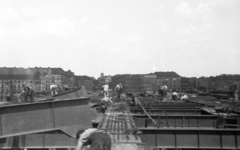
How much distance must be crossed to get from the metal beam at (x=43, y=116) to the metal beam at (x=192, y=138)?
3187 mm

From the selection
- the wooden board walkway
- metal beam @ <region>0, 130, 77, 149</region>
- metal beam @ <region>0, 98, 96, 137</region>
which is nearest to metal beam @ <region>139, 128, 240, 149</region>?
the wooden board walkway

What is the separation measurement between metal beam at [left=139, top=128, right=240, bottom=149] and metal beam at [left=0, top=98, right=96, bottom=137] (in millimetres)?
3187

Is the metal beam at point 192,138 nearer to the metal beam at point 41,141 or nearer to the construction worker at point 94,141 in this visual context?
the metal beam at point 41,141

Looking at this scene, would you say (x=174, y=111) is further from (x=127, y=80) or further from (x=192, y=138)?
(x=127, y=80)

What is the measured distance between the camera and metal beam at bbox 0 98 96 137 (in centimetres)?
707

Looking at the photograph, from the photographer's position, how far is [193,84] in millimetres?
141250

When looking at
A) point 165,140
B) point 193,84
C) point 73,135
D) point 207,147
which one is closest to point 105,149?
point 73,135

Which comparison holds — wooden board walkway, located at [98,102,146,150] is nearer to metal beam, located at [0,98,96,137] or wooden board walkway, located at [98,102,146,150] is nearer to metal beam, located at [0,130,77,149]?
metal beam, located at [0,98,96,137]

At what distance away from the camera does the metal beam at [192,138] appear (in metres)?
9.88

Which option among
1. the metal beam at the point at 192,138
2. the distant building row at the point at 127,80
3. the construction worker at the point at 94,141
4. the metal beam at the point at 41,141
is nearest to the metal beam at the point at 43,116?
the metal beam at the point at 41,141

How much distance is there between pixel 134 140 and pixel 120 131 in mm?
1326

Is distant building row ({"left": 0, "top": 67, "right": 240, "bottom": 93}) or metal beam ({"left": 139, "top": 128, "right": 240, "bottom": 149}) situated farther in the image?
distant building row ({"left": 0, "top": 67, "right": 240, "bottom": 93})

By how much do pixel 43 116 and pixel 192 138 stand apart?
6242mm

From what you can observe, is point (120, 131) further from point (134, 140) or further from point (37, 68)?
point (37, 68)
